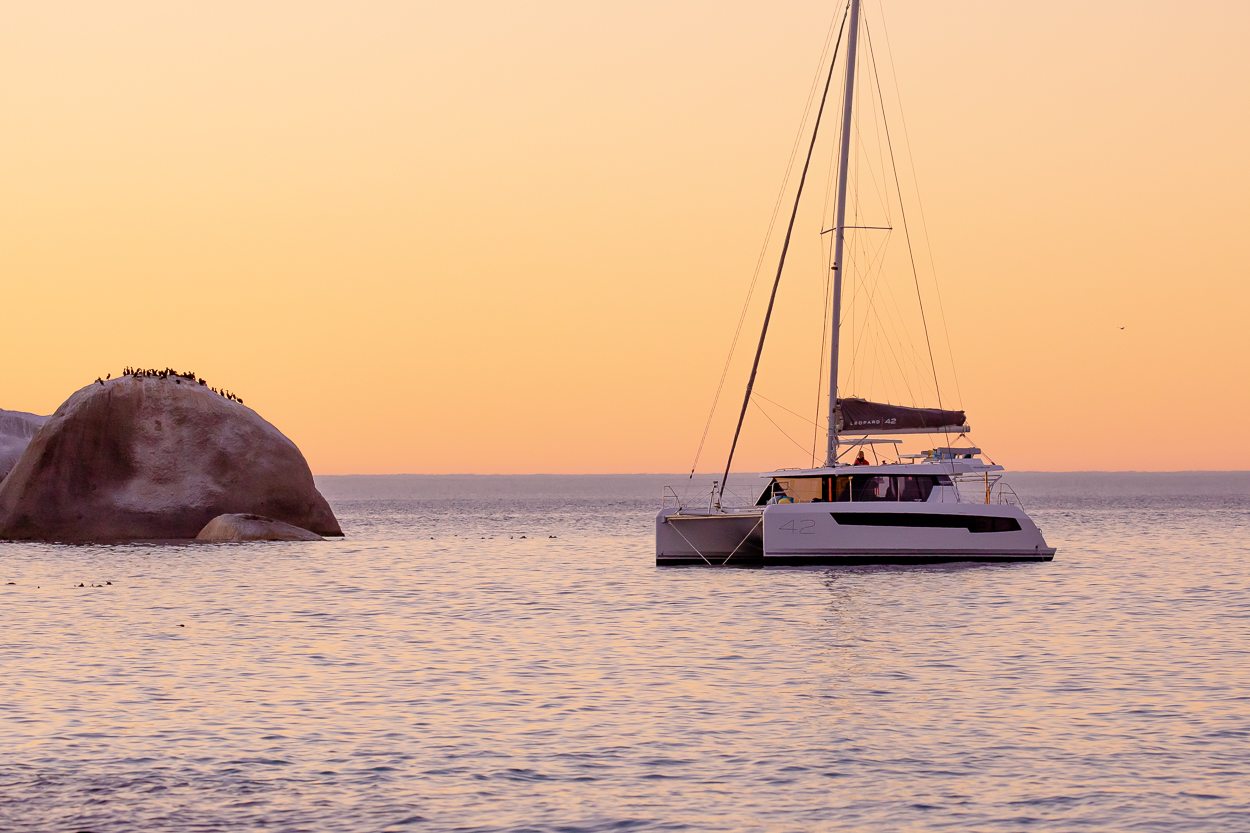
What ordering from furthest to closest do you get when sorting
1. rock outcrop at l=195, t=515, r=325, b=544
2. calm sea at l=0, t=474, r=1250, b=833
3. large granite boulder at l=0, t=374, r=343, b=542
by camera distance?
large granite boulder at l=0, t=374, r=343, b=542, rock outcrop at l=195, t=515, r=325, b=544, calm sea at l=0, t=474, r=1250, b=833

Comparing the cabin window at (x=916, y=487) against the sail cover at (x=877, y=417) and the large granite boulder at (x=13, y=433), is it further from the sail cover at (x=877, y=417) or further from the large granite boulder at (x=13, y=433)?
the large granite boulder at (x=13, y=433)

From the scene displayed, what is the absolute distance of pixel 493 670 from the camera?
67.2 feet

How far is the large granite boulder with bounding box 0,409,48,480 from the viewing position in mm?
68812

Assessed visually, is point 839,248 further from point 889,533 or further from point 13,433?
point 13,433

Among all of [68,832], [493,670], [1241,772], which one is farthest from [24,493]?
[1241,772]

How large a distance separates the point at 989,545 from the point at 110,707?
27571 mm

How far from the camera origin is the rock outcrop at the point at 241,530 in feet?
172

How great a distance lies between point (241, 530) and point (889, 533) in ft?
87.9

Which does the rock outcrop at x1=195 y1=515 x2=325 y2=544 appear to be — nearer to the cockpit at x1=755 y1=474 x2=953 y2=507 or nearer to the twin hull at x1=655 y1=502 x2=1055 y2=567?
the twin hull at x1=655 y1=502 x2=1055 y2=567

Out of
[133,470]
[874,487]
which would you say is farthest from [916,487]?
[133,470]

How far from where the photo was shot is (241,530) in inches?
2082

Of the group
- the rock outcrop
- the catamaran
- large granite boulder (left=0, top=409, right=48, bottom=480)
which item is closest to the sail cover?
the catamaran

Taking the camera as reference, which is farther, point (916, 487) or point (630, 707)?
point (916, 487)

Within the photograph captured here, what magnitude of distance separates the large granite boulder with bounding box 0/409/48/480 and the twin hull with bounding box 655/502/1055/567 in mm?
44317
